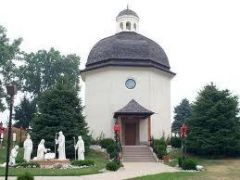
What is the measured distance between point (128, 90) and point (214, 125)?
8.68 m

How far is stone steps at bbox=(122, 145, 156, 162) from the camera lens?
93.1 ft

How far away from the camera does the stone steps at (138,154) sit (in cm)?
2838

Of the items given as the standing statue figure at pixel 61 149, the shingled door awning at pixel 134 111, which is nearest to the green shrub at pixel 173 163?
the shingled door awning at pixel 134 111

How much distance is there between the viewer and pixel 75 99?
30172 mm

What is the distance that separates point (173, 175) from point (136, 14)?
2430 cm

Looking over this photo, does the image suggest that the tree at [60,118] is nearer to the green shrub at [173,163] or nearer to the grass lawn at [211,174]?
the green shrub at [173,163]

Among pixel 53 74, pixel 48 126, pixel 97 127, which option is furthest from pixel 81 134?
pixel 53 74

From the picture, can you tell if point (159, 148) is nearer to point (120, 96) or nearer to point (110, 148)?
point (110, 148)

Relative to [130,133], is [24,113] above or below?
above

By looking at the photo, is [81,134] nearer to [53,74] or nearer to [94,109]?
[94,109]

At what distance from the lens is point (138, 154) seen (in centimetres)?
2958

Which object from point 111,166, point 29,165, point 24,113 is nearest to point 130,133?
point 29,165

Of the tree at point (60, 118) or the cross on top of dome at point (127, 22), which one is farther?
the cross on top of dome at point (127, 22)

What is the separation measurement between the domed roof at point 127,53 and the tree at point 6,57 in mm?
7022
